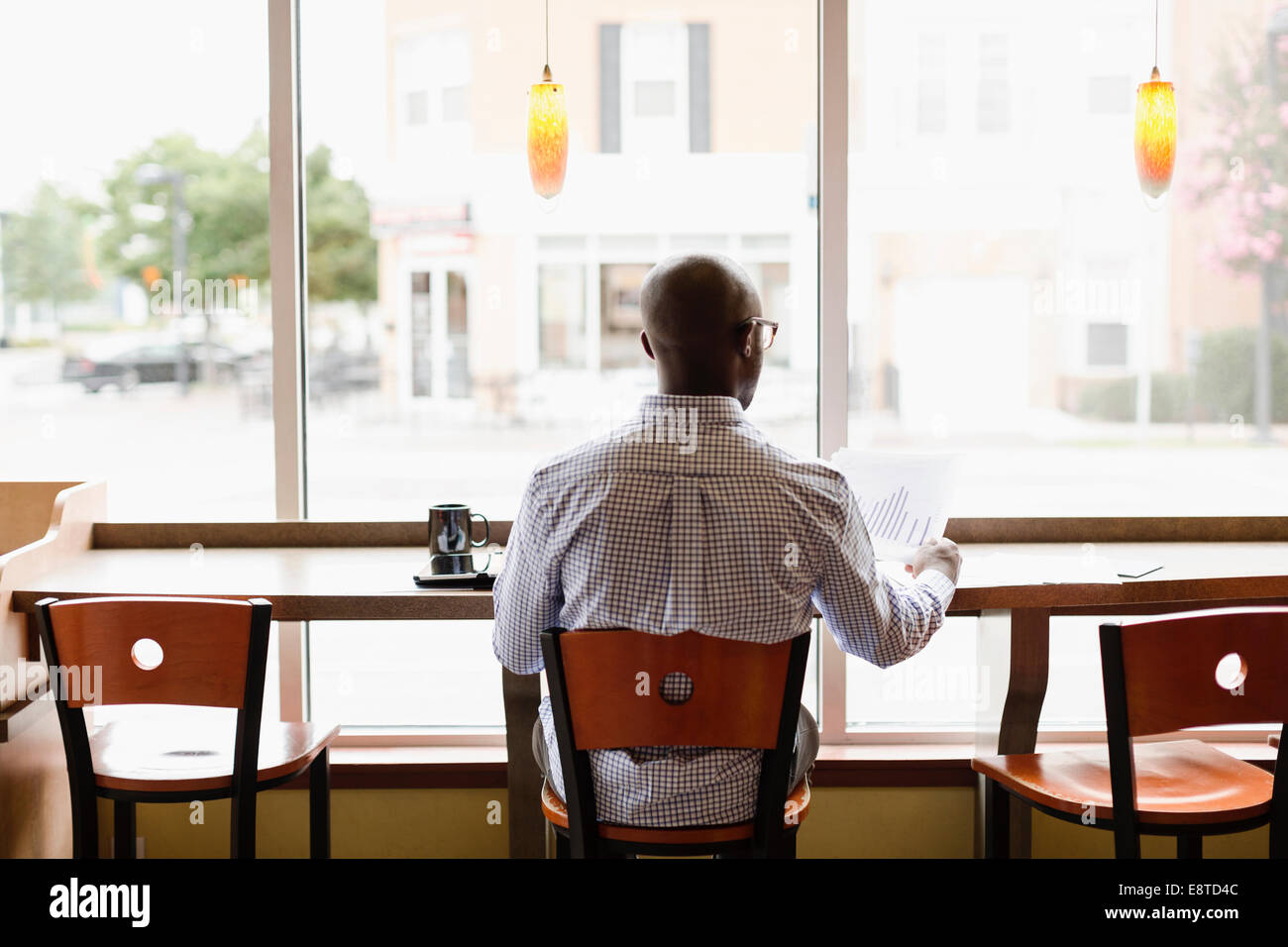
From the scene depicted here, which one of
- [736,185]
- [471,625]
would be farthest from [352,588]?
[736,185]

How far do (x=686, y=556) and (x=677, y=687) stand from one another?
163 mm

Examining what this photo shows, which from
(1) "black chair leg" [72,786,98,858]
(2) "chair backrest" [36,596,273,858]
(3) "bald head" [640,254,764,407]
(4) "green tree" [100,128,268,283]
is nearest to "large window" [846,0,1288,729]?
(3) "bald head" [640,254,764,407]

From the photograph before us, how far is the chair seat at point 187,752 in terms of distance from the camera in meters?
1.66

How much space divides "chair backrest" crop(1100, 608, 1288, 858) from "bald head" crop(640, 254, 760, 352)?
2.05 ft

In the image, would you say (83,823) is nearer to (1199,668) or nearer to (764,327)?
(764,327)

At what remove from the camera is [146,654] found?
1.54 metres

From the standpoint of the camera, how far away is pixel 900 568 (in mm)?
2031

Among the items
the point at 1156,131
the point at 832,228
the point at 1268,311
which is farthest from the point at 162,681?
the point at 1268,311

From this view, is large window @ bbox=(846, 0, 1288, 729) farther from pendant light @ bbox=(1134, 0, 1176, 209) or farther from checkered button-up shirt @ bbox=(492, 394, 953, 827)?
checkered button-up shirt @ bbox=(492, 394, 953, 827)

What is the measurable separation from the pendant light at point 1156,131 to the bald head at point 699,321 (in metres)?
1.12

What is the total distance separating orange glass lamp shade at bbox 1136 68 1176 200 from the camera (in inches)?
85.0

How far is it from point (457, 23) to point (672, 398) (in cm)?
168

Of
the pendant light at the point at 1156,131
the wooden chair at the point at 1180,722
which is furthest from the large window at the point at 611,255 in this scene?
the wooden chair at the point at 1180,722

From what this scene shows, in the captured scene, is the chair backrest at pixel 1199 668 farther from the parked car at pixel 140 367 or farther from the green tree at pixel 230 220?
the parked car at pixel 140 367
